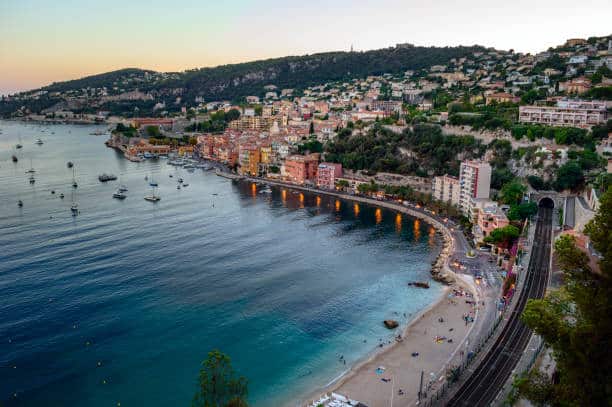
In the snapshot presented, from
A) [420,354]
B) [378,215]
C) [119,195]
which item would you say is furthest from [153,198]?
[420,354]

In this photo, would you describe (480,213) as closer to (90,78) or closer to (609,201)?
(609,201)

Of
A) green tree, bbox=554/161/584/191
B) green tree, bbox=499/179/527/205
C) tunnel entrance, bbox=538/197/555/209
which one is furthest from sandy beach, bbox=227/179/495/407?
green tree, bbox=554/161/584/191

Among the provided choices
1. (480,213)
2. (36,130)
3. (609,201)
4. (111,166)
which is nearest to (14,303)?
(609,201)

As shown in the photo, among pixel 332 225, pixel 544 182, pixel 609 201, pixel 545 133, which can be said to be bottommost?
pixel 332 225

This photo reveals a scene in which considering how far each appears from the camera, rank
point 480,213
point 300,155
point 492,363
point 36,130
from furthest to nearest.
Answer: point 36,130 < point 300,155 < point 480,213 < point 492,363

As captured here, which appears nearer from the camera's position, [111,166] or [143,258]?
[143,258]

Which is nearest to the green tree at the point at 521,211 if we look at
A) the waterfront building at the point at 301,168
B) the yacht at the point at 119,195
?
the waterfront building at the point at 301,168
